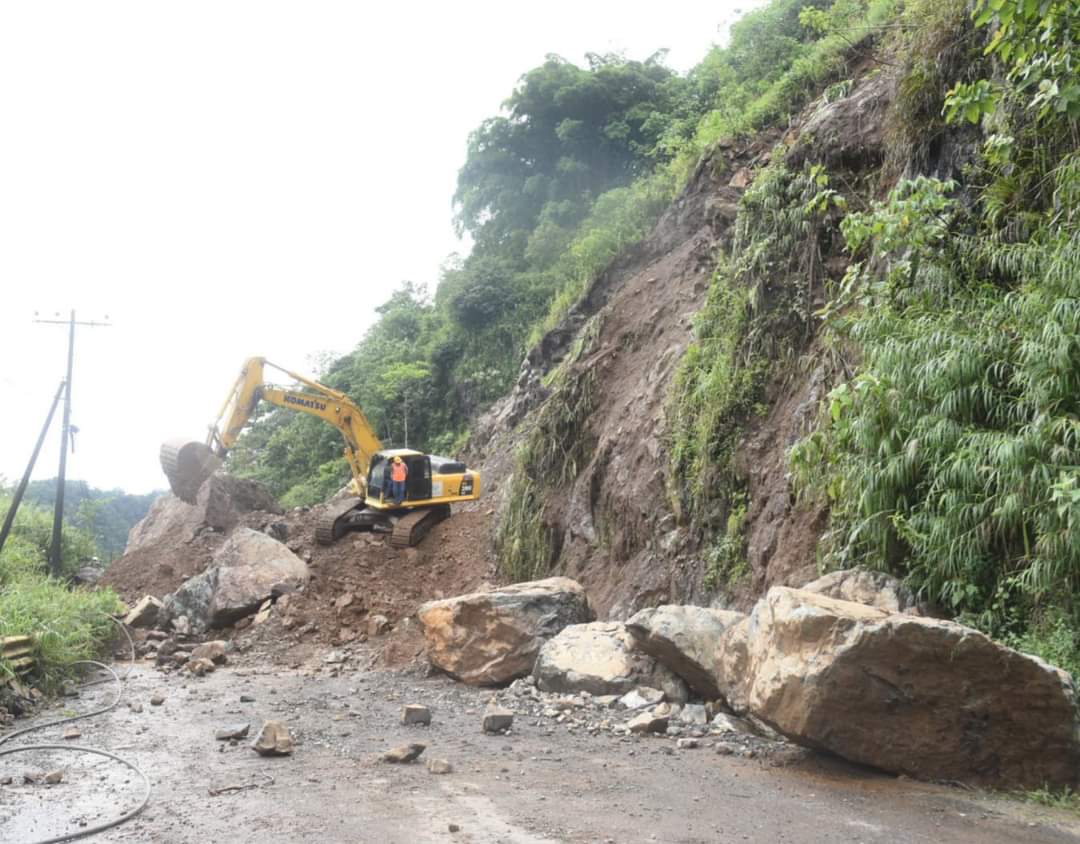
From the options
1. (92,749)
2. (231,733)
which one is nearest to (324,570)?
(231,733)

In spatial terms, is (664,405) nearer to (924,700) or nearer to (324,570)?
(924,700)

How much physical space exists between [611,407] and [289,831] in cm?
891

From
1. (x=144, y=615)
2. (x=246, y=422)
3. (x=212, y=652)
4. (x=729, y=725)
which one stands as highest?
(x=246, y=422)

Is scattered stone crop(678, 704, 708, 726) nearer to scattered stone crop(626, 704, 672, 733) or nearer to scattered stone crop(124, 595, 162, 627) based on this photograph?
scattered stone crop(626, 704, 672, 733)

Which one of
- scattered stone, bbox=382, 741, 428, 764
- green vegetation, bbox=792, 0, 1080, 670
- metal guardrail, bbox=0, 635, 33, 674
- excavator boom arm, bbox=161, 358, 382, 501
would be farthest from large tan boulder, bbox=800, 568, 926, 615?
excavator boom arm, bbox=161, 358, 382, 501

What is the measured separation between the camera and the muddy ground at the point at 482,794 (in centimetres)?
419

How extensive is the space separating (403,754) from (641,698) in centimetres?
206

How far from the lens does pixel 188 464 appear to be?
17.4 metres

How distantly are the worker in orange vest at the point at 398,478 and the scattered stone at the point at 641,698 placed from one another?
928 cm

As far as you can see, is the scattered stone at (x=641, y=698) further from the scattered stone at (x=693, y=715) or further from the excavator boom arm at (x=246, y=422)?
the excavator boom arm at (x=246, y=422)

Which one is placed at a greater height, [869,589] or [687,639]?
[869,589]

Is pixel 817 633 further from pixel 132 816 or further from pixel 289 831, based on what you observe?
pixel 132 816

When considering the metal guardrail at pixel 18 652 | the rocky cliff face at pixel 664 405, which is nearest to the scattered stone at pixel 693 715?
the rocky cliff face at pixel 664 405

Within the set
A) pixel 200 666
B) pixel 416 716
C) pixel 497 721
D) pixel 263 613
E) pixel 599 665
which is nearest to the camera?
pixel 497 721
